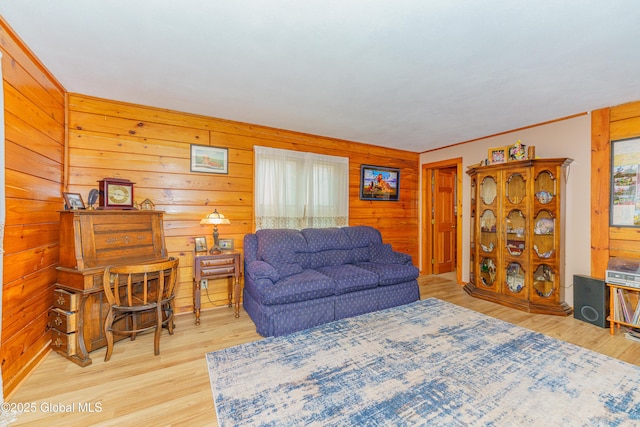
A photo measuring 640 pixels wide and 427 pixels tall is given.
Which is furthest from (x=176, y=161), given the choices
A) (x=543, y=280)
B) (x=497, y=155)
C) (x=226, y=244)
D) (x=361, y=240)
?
(x=543, y=280)

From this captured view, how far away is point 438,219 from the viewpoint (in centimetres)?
534

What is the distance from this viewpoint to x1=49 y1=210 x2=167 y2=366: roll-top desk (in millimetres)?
2174

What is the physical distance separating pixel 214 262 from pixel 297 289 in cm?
97

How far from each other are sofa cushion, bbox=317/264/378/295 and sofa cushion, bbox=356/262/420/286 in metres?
0.11

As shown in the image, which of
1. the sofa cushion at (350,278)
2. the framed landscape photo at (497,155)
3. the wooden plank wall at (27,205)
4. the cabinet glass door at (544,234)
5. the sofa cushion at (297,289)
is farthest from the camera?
the framed landscape photo at (497,155)

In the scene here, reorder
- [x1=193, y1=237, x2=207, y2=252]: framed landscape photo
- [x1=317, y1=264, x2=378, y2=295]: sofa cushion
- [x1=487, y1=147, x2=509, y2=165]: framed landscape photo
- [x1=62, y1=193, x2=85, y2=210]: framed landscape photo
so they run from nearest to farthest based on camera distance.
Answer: [x1=62, y1=193, x2=85, y2=210]: framed landscape photo
[x1=317, y1=264, x2=378, y2=295]: sofa cushion
[x1=193, y1=237, x2=207, y2=252]: framed landscape photo
[x1=487, y1=147, x2=509, y2=165]: framed landscape photo

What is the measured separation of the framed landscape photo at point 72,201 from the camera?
2387 mm

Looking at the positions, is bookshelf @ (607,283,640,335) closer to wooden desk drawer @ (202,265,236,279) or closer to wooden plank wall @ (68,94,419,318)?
wooden plank wall @ (68,94,419,318)

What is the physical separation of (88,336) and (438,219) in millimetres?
5266

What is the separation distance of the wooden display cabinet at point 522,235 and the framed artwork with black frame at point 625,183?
0.41 metres

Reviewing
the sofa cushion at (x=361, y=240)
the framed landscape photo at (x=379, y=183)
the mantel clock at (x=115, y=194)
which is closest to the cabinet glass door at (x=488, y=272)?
the sofa cushion at (x=361, y=240)

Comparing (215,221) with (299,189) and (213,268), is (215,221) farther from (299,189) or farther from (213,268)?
(299,189)

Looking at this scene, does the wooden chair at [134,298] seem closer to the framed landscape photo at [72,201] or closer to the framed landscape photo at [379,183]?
the framed landscape photo at [72,201]

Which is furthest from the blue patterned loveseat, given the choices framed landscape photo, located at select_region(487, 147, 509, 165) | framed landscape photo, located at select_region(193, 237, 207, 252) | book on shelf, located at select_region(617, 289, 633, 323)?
book on shelf, located at select_region(617, 289, 633, 323)
